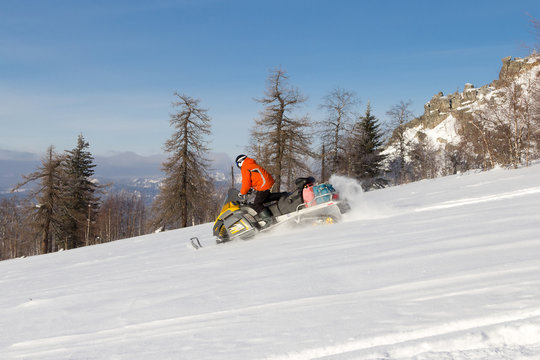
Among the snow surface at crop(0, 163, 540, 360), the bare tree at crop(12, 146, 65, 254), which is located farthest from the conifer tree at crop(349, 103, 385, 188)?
the snow surface at crop(0, 163, 540, 360)

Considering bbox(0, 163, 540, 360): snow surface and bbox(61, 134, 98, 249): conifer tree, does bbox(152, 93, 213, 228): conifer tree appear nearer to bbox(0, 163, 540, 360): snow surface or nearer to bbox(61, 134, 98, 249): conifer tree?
bbox(61, 134, 98, 249): conifer tree

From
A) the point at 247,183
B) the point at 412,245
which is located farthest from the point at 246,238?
the point at 412,245

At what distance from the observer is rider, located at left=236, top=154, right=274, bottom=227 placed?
6.99 m

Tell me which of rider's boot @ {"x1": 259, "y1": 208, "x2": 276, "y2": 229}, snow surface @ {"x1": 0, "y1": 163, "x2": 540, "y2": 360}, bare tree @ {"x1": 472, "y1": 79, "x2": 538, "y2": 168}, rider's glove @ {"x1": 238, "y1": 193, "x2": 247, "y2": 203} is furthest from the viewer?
bare tree @ {"x1": 472, "y1": 79, "x2": 538, "y2": 168}

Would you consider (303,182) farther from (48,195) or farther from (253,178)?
(48,195)

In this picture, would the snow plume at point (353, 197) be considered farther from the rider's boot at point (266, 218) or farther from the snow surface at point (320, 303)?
the snow surface at point (320, 303)

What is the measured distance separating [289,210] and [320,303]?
4334 mm

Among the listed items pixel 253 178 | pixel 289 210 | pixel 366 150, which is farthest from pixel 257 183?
pixel 366 150

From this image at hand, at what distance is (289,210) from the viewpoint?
22.9 ft

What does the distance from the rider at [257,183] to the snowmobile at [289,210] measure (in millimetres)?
82

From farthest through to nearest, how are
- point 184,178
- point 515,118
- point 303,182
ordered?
1. point 184,178
2. point 515,118
3. point 303,182

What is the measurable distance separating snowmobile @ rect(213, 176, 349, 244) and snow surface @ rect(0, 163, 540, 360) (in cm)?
153

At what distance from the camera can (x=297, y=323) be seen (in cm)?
236

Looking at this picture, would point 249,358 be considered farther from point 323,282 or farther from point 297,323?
point 323,282
